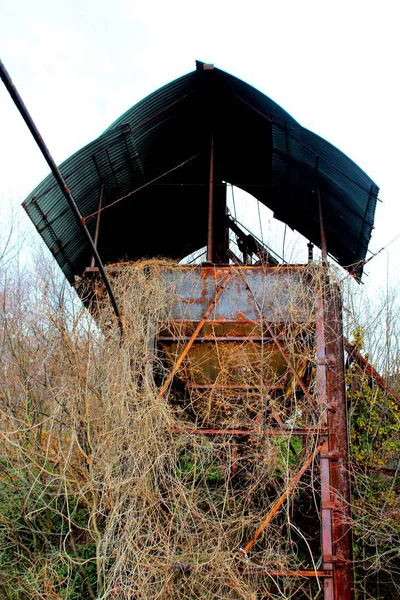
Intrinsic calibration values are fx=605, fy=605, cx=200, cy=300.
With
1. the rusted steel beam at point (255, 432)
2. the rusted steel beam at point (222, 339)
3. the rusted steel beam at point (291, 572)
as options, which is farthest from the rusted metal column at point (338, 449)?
the rusted steel beam at point (222, 339)

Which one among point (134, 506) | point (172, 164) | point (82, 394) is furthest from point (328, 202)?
point (134, 506)

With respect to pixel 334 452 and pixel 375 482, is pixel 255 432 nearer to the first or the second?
pixel 334 452

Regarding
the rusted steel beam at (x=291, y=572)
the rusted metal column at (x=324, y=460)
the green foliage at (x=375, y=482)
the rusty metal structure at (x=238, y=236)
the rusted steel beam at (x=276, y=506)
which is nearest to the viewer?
the rusted steel beam at (x=291, y=572)

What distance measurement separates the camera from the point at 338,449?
7770mm

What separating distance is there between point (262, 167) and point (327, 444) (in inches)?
237

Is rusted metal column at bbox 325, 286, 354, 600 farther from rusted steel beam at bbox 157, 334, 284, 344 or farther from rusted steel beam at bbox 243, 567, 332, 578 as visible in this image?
rusted steel beam at bbox 157, 334, 284, 344

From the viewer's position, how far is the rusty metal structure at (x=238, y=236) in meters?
7.94

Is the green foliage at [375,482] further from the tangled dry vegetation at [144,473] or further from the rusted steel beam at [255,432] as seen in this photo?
the rusted steel beam at [255,432]

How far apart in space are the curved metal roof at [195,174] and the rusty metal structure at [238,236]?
24 mm

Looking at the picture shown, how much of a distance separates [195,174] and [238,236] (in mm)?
1599

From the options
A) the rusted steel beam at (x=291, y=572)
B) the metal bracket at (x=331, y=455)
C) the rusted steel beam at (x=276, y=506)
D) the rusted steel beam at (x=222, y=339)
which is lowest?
the rusted steel beam at (x=291, y=572)

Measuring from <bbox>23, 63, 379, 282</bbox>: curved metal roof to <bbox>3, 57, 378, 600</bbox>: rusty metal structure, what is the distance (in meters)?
0.02

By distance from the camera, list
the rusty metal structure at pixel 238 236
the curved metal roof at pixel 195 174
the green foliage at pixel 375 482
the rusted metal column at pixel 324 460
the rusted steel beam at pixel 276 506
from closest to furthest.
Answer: the rusted metal column at pixel 324 460 < the rusted steel beam at pixel 276 506 < the rusty metal structure at pixel 238 236 < the curved metal roof at pixel 195 174 < the green foliage at pixel 375 482

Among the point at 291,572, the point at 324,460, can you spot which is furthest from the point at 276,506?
the point at 324,460
